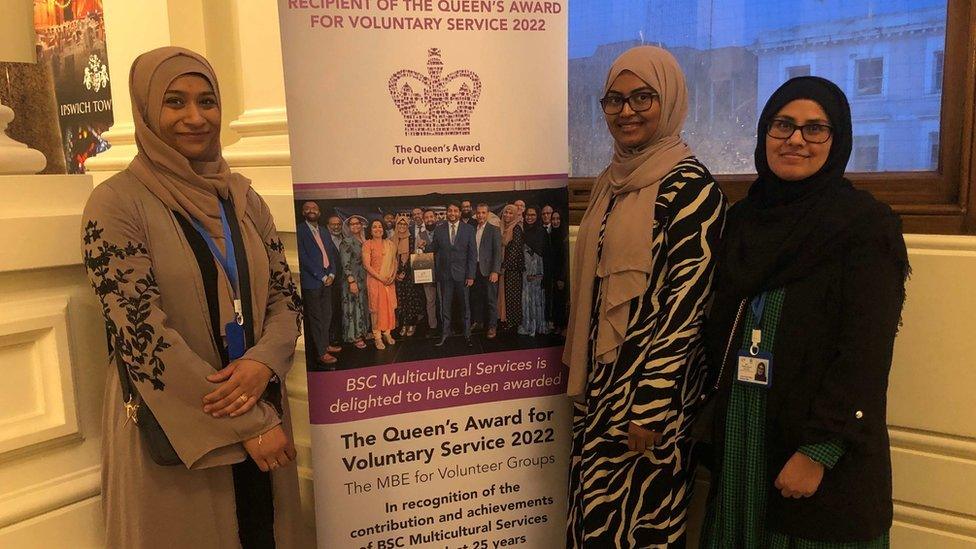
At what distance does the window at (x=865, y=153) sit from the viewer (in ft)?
5.87

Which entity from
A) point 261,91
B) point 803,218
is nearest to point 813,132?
point 803,218

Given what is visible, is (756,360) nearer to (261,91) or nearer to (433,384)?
(433,384)

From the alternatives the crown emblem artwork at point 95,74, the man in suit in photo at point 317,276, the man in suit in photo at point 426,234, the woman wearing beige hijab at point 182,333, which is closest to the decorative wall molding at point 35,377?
the woman wearing beige hijab at point 182,333

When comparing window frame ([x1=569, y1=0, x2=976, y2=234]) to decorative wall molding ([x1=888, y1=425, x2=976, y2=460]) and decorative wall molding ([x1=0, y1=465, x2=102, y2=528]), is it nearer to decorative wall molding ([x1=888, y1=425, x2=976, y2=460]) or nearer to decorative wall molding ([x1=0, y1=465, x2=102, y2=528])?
decorative wall molding ([x1=888, y1=425, x2=976, y2=460])

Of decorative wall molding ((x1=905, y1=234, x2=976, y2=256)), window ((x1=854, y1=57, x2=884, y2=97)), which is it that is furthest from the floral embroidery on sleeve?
window ((x1=854, y1=57, x2=884, y2=97))

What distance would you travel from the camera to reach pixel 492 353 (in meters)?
1.82

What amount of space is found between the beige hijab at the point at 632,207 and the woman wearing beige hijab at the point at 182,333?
2.39ft

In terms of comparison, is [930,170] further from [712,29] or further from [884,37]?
[712,29]

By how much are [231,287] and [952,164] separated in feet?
5.57

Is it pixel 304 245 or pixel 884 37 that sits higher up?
pixel 884 37

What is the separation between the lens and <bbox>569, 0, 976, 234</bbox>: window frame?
5.14 ft

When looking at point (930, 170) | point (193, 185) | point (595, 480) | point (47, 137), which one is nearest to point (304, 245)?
point (193, 185)

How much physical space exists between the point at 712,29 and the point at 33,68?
1847 millimetres

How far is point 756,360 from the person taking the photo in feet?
4.52
